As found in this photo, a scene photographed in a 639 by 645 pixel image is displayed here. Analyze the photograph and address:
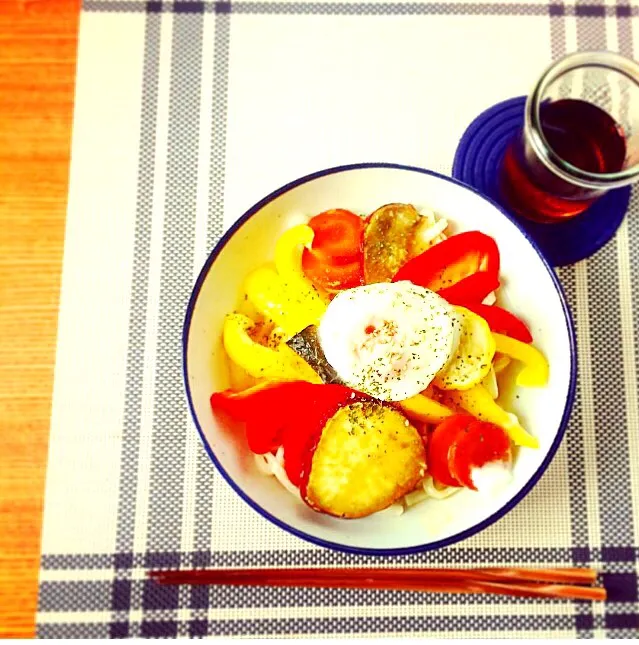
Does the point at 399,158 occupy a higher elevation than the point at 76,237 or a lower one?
higher

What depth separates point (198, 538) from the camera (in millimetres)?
1107

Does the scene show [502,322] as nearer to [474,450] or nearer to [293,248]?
[474,450]

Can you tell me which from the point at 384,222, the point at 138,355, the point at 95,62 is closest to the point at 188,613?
the point at 138,355

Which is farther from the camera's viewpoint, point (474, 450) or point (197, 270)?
point (197, 270)

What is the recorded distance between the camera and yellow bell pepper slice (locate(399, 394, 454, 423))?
3.14ft

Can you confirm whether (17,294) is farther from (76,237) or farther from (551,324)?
(551,324)

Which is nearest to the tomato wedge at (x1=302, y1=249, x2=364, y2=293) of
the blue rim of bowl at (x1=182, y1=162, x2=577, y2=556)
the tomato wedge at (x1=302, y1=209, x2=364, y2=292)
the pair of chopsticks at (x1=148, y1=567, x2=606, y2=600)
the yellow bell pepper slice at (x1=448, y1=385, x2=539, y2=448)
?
the tomato wedge at (x1=302, y1=209, x2=364, y2=292)

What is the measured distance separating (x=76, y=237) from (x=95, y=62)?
304mm

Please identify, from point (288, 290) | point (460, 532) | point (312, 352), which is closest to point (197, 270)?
point (288, 290)

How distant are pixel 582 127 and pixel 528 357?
375 millimetres

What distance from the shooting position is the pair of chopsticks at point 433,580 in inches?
42.8

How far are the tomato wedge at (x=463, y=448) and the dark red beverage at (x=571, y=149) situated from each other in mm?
361

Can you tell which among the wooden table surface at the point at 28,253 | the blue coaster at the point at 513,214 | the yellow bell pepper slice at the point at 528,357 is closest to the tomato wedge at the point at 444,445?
the yellow bell pepper slice at the point at 528,357

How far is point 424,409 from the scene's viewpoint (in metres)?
0.96
